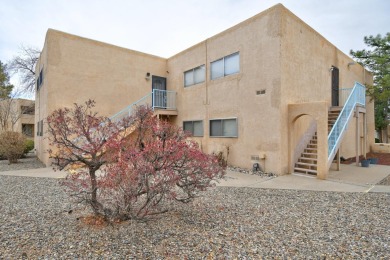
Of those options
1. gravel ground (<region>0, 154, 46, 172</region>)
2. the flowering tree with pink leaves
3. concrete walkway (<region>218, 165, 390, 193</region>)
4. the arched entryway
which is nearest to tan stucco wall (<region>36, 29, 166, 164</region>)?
gravel ground (<region>0, 154, 46, 172</region>)

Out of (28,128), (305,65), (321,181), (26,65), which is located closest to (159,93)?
(305,65)

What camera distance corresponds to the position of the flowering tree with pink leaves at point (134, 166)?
11.2 ft

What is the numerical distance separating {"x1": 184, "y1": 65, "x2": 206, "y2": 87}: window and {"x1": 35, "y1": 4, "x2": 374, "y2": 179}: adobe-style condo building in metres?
0.05

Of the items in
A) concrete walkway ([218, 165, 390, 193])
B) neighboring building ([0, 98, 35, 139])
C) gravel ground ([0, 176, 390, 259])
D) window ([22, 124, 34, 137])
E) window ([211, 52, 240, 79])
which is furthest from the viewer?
window ([22, 124, 34, 137])

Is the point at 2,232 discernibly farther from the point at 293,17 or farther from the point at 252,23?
the point at 293,17

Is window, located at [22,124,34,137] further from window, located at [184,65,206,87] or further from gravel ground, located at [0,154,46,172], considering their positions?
window, located at [184,65,206,87]

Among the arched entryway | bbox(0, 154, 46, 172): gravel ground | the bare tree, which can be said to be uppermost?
the bare tree

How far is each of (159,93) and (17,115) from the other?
18.7 meters

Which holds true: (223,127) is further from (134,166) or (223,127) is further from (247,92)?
(134,166)

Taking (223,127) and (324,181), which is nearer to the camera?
(324,181)

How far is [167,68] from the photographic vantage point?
14.0 m

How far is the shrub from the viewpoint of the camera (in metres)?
11.4

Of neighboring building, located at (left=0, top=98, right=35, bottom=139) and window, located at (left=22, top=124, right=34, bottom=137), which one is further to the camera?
window, located at (left=22, top=124, right=34, bottom=137)

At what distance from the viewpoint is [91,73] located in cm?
1159
